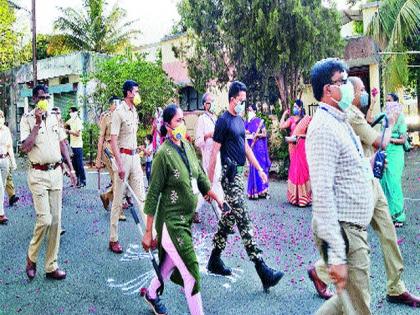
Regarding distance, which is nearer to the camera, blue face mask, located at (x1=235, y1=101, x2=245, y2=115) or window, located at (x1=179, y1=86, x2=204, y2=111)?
blue face mask, located at (x1=235, y1=101, x2=245, y2=115)

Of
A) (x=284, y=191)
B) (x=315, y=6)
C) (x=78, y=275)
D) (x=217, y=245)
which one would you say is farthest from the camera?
(x=315, y=6)

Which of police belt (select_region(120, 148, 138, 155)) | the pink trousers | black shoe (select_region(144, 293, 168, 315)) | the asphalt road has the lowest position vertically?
the asphalt road

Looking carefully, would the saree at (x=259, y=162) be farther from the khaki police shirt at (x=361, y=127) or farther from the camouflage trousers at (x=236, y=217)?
the khaki police shirt at (x=361, y=127)

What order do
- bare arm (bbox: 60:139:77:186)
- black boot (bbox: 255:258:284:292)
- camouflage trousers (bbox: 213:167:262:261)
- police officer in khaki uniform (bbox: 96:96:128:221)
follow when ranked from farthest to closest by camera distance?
police officer in khaki uniform (bbox: 96:96:128:221) < bare arm (bbox: 60:139:77:186) < camouflage trousers (bbox: 213:167:262:261) < black boot (bbox: 255:258:284:292)

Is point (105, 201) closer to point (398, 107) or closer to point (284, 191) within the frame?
point (284, 191)

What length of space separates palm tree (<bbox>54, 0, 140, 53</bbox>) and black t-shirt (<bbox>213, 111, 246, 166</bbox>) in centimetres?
2699

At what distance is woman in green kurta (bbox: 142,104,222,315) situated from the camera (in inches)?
162

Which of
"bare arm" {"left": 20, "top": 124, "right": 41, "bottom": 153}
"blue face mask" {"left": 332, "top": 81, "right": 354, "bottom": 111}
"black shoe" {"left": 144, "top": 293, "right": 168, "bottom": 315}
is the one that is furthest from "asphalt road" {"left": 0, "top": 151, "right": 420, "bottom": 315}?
"blue face mask" {"left": 332, "top": 81, "right": 354, "bottom": 111}

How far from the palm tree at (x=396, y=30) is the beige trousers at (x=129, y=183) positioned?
471 inches

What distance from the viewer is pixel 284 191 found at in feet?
38.9

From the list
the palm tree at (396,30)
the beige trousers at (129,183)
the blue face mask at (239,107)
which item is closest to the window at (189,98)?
the palm tree at (396,30)

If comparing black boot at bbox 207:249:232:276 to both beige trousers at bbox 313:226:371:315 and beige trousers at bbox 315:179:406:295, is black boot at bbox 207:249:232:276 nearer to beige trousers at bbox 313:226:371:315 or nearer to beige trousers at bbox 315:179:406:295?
beige trousers at bbox 315:179:406:295

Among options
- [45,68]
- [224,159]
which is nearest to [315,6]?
[224,159]

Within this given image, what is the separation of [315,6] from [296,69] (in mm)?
1869
